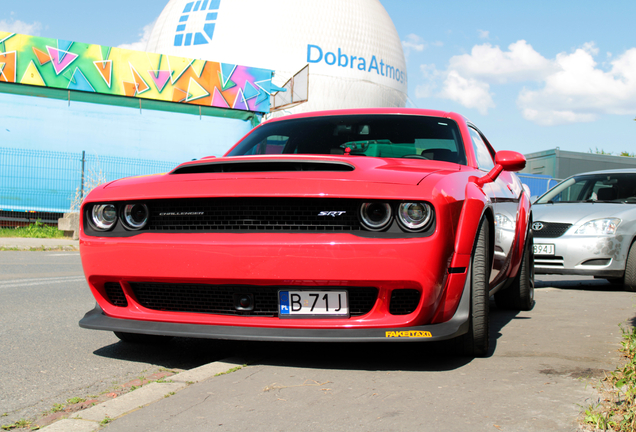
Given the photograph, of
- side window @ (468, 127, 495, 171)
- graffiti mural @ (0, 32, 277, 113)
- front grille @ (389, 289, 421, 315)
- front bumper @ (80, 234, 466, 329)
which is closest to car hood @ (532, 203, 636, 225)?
side window @ (468, 127, 495, 171)

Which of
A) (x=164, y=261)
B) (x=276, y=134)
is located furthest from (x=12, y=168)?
(x=164, y=261)

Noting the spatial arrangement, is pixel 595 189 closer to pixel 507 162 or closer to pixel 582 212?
pixel 582 212

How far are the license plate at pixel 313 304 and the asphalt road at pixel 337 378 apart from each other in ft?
0.98

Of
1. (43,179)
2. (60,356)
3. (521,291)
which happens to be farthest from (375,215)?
(43,179)

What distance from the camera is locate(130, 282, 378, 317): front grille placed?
9.62 ft

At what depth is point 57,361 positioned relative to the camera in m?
3.51

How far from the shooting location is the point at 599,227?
7.25 metres

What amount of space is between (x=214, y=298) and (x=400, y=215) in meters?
1.01

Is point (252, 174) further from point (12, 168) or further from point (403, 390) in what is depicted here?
point (12, 168)

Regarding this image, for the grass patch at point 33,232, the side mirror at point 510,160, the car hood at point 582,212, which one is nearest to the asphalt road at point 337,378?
the side mirror at point 510,160

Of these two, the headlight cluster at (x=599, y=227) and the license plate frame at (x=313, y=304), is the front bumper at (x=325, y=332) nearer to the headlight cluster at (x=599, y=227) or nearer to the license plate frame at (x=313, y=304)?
the license plate frame at (x=313, y=304)

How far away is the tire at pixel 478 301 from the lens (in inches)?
126

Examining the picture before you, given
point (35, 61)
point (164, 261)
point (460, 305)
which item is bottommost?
point (460, 305)

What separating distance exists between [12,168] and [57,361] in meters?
16.1
